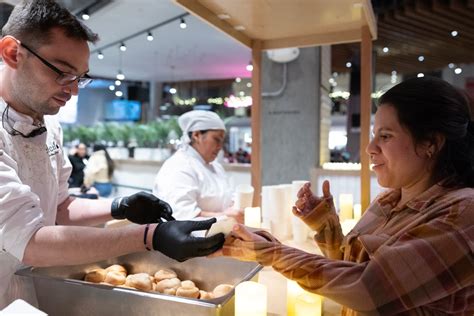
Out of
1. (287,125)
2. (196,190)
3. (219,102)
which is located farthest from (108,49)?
(196,190)

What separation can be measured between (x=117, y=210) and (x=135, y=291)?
1.70 ft

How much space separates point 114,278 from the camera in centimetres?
113

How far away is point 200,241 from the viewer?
0.90 metres

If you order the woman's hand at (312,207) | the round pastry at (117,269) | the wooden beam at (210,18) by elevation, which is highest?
the wooden beam at (210,18)

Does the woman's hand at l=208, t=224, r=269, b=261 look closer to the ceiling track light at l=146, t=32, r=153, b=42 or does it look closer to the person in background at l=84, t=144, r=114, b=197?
the person in background at l=84, t=144, r=114, b=197

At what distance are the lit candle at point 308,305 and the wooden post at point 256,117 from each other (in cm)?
119

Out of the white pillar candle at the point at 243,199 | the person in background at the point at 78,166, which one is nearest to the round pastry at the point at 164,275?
the white pillar candle at the point at 243,199

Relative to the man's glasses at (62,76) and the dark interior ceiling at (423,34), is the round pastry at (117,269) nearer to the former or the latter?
the man's glasses at (62,76)

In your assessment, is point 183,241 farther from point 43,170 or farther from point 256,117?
point 256,117

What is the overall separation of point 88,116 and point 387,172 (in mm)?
12863

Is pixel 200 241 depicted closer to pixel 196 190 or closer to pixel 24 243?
pixel 24 243

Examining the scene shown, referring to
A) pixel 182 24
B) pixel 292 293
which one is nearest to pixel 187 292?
pixel 292 293

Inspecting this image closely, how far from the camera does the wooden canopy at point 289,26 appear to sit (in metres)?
1.55

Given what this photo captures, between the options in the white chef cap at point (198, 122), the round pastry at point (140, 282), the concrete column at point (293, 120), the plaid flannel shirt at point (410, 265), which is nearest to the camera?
the plaid flannel shirt at point (410, 265)
